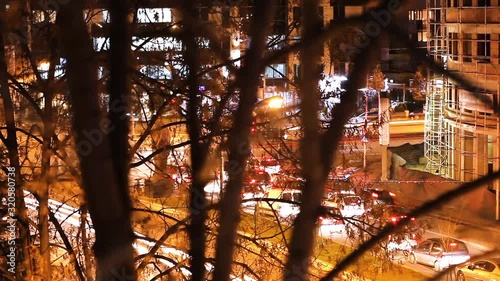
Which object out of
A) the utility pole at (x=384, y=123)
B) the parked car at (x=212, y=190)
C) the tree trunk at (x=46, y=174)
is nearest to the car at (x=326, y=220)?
the parked car at (x=212, y=190)

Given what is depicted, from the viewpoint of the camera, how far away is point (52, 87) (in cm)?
545

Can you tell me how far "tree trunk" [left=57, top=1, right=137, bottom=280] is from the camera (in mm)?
1163

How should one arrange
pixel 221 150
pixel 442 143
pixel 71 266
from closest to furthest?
1. pixel 221 150
2. pixel 71 266
3. pixel 442 143

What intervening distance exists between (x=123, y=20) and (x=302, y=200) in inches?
16.4

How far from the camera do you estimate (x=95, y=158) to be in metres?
1.19

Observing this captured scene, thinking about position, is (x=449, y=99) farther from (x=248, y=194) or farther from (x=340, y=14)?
(x=340, y=14)

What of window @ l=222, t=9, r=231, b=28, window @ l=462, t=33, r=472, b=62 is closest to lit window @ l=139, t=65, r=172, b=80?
window @ l=222, t=9, r=231, b=28

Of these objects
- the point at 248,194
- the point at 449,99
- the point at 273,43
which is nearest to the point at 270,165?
the point at 273,43

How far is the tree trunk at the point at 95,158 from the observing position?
1.16 m

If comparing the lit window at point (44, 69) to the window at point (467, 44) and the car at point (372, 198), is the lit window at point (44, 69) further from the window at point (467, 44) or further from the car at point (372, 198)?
the window at point (467, 44)

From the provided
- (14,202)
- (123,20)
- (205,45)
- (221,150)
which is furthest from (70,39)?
(14,202)

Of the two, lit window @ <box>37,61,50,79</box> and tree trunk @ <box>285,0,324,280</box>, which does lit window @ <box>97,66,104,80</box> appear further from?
lit window @ <box>37,61,50,79</box>

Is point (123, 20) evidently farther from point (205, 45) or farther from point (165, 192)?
point (165, 192)

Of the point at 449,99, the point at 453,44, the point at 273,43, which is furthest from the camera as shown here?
the point at 453,44
